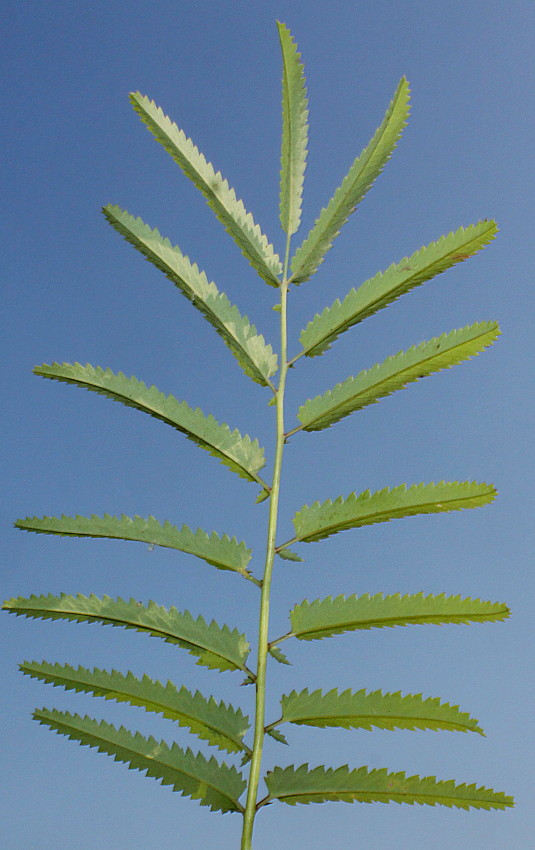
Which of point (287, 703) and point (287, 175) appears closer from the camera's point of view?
point (287, 703)

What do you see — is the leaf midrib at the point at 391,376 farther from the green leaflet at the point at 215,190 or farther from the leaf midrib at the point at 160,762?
the leaf midrib at the point at 160,762

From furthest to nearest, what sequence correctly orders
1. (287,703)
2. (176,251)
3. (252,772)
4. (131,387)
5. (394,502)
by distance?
(176,251), (131,387), (394,502), (287,703), (252,772)

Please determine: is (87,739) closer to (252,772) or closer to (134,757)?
(134,757)

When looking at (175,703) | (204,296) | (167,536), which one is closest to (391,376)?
(204,296)

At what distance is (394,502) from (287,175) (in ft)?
3.43

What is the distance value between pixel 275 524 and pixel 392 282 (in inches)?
29.4

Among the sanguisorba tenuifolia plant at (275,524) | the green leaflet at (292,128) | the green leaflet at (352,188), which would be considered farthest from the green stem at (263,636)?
the green leaflet at (292,128)

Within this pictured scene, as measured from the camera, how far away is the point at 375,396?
1.96 meters

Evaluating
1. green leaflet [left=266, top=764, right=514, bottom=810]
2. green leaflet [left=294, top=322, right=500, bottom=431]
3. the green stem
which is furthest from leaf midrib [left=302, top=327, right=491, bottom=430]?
green leaflet [left=266, top=764, right=514, bottom=810]

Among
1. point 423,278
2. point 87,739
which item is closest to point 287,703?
point 87,739

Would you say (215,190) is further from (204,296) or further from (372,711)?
(372,711)

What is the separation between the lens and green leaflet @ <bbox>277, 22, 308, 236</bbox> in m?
2.06

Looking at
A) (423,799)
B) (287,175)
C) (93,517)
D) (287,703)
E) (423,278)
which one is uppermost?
(287,175)

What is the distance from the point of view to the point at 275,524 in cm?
185
